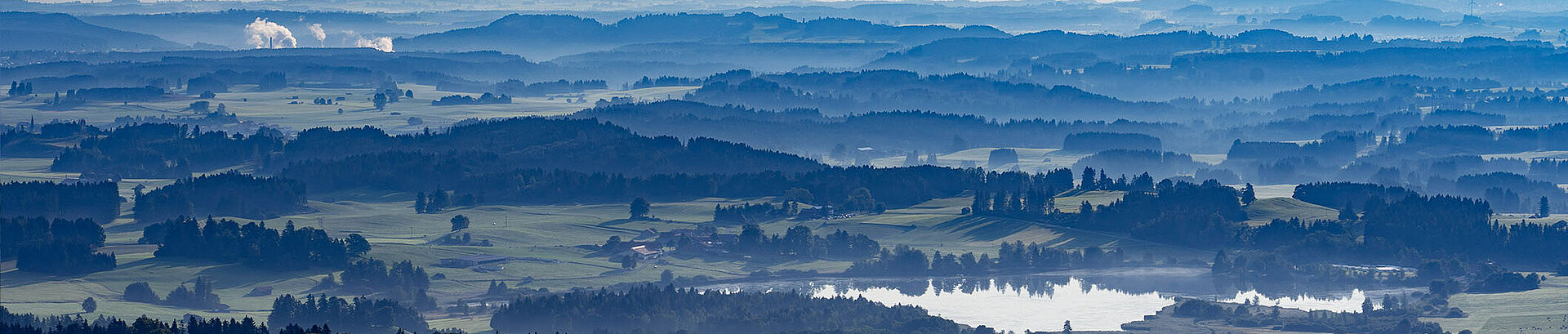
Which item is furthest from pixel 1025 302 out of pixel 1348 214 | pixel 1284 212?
pixel 1284 212

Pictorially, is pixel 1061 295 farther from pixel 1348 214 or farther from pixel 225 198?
pixel 225 198

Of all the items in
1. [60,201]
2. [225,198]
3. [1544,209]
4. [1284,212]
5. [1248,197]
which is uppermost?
[1248,197]

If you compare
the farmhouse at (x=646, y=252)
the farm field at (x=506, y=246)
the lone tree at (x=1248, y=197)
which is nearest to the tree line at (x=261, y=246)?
the farm field at (x=506, y=246)

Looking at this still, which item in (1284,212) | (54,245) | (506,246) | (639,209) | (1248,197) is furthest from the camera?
(639,209)

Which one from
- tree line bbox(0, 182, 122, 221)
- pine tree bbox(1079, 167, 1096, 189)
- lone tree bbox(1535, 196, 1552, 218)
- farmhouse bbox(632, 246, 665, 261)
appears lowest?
farmhouse bbox(632, 246, 665, 261)

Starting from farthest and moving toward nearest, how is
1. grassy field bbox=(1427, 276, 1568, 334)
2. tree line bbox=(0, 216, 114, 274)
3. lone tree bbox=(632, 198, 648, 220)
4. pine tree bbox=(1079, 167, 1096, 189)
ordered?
pine tree bbox=(1079, 167, 1096, 189) < lone tree bbox=(632, 198, 648, 220) < tree line bbox=(0, 216, 114, 274) < grassy field bbox=(1427, 276, 1568, 334)

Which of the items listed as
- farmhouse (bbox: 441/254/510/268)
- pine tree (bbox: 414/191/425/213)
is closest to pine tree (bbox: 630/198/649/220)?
pine tree (bbox: 414/191/425/213)

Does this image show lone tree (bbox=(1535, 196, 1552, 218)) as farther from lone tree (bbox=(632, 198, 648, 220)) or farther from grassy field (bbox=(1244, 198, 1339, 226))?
lone tree (bbox=(632, 198, 648, 220))
